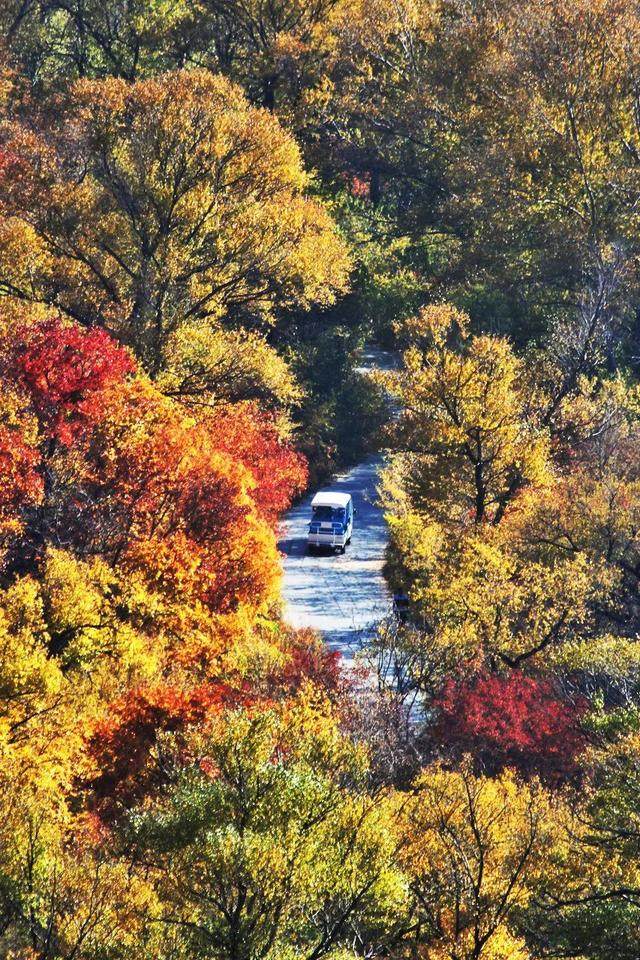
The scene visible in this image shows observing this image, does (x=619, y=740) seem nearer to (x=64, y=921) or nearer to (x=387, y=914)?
(x=387, y=914)

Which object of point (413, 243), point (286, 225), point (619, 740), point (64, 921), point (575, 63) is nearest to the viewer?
point (64, 921)

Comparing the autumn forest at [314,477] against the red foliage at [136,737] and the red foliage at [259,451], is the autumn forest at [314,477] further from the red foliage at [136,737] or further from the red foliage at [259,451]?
the red foliage at [259,451]

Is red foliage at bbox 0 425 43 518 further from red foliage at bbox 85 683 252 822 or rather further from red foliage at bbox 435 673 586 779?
red foliage at bbox 435 673 586 779

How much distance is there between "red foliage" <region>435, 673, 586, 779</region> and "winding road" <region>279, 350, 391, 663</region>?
730 cm

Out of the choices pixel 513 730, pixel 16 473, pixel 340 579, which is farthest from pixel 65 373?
pixel 340 579

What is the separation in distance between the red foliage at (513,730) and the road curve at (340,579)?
295 inches

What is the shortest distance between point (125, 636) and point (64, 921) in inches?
377

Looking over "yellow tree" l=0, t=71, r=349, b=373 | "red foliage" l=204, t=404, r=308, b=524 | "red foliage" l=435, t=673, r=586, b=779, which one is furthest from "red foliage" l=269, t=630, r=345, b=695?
"yellow tree" l=0, t=71, r=349, b=373

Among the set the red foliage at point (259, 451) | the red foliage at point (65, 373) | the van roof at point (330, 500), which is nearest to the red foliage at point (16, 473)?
the red foliage at point (65, 373)

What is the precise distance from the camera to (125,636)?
2659cm

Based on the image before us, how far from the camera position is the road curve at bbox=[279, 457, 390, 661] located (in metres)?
37.4

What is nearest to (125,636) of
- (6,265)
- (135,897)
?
(135,897)

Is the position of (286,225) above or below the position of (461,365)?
above

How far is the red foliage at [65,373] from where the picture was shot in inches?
1161
